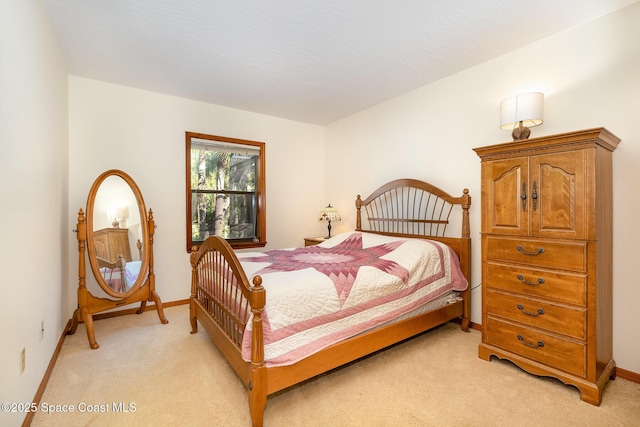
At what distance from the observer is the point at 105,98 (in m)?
3.28

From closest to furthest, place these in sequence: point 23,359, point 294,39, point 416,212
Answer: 1. point 23,359
2. point 294,39
3. point 416,212

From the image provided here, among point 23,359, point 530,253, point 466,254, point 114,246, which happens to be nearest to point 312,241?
point 466,254

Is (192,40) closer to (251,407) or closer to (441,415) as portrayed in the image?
(251,407)

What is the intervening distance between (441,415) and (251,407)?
3.60 ft

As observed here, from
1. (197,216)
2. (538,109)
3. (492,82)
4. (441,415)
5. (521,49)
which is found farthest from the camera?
(197,216)

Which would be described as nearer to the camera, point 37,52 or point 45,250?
point 37,52

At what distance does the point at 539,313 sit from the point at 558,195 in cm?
82

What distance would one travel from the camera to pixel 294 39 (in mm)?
2451

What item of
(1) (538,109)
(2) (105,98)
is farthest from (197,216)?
(1) (538,109)

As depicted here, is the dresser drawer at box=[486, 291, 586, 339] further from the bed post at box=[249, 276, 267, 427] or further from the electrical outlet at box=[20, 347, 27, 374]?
the electrical outlet at box=[20, 347, 27, 374]

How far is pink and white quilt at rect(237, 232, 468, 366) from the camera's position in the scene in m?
1.71

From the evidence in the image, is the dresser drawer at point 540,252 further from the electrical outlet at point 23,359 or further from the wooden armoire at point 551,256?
the electrical outlet at point 23,359

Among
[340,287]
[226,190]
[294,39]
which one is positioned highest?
[294,39]

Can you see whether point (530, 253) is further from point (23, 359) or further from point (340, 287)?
point (23, 359)
